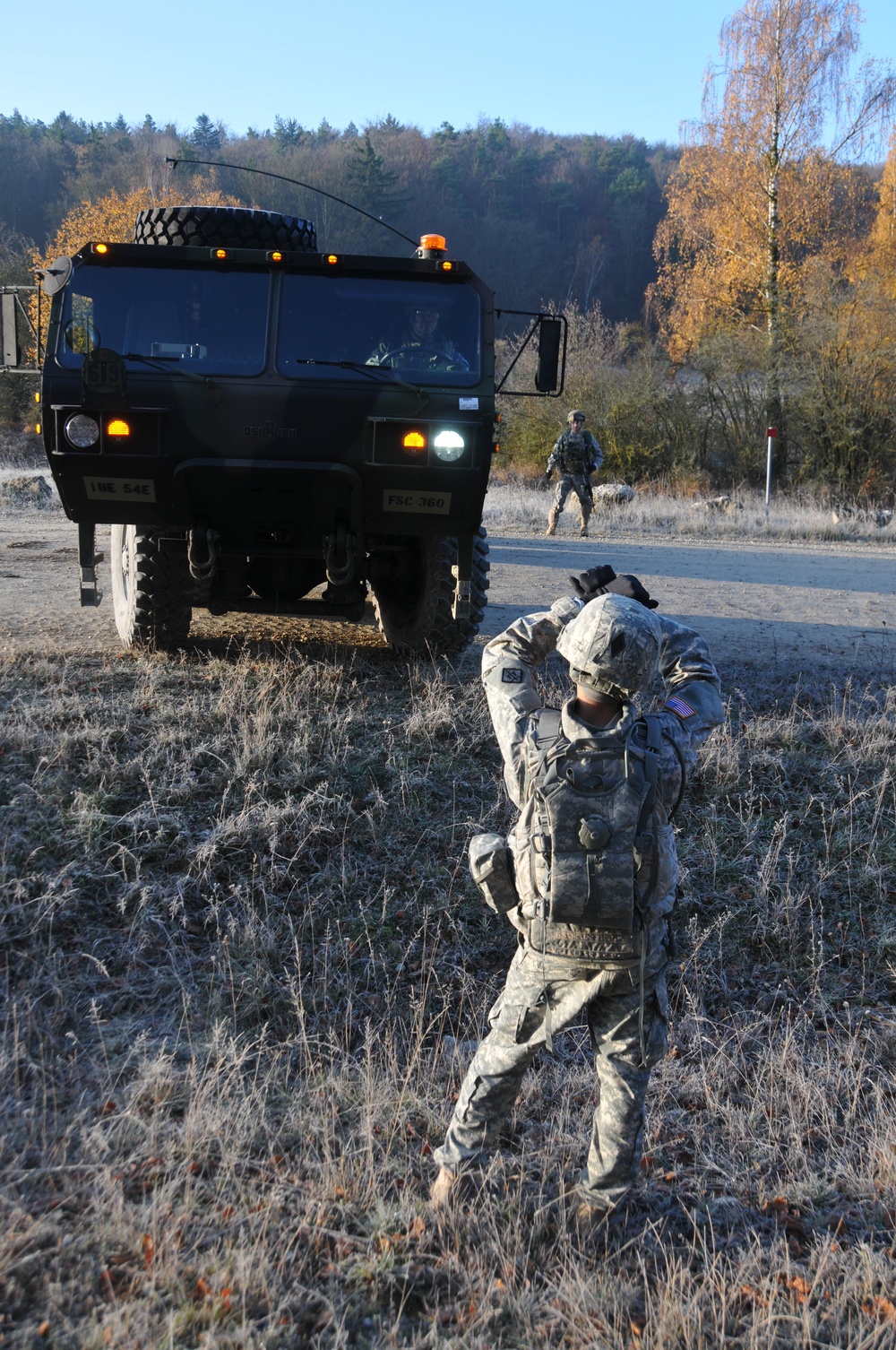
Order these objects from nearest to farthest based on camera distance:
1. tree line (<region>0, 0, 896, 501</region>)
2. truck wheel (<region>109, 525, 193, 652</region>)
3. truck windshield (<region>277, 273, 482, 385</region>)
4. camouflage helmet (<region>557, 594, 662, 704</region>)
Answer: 1. camouflage helmet (<region>557, 594, 662, 704</region>)
2. truck windshield (<region>277, 273, 482, 385</region>)
3. truck wheel (<region>109, 525, 193, 652</region>)
4. tree line (<region>0, 0, 896, 501</region>)

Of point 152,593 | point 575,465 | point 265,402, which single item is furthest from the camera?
point 575,465

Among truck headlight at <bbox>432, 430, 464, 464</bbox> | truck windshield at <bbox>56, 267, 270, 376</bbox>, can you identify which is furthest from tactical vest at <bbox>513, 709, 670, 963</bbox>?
truck windshield at <bbox>56, 267, 270, 376</bbox>

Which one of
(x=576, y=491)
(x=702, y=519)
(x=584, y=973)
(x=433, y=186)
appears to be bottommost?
(x=584, y=973)

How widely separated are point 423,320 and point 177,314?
4.20 feet

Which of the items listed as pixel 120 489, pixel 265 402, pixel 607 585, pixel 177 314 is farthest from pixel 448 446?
pixel 607 585

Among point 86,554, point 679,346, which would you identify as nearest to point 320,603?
point 86,554

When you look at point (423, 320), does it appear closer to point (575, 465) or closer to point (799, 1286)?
point (799, 1286)

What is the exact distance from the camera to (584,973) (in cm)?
243

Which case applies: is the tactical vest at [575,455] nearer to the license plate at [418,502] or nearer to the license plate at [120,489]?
the license plate at [418,502]

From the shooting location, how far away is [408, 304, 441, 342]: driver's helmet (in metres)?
5.68

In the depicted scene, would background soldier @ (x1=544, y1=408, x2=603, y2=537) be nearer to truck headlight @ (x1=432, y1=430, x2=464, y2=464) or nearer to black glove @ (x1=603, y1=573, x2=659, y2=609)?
truck headlight @ (x1=432, y1=430, x2=464, y2=464)

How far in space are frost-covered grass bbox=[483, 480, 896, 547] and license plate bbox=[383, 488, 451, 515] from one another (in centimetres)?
856

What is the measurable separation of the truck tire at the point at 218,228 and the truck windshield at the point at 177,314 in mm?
853

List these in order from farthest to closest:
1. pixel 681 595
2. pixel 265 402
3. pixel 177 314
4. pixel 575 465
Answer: pixel 575 465
pixel 681 595
pixel 177 314
pixel 265 402
